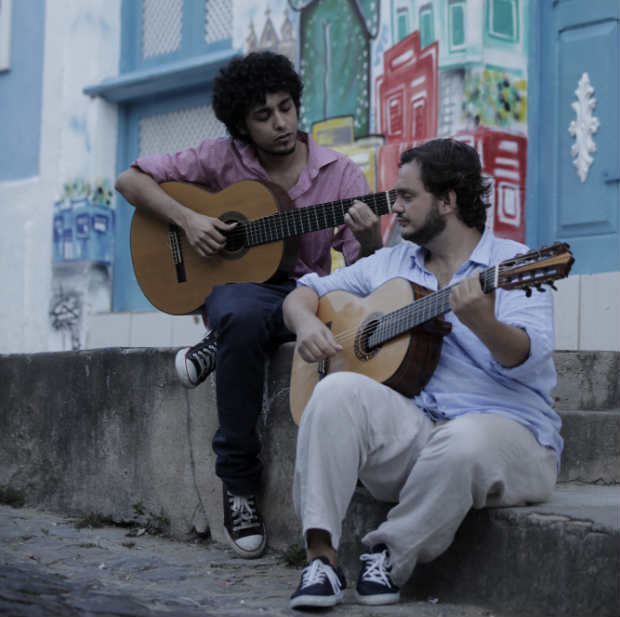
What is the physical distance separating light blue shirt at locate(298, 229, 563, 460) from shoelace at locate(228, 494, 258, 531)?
892 millimetres

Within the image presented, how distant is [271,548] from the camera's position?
3672 mm

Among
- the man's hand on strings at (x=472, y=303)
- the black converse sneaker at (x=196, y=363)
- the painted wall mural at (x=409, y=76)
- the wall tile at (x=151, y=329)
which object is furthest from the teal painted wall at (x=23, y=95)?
the man's hand on strings at (x=472, y=303)

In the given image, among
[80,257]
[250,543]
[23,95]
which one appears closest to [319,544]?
[250,543]

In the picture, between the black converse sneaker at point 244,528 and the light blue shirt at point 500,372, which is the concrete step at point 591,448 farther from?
the black converse sneaker at point 244,528

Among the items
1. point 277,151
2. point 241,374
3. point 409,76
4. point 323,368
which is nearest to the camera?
point 323,368

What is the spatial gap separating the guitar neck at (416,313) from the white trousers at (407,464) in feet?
0.59

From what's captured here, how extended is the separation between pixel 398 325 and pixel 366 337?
17cm

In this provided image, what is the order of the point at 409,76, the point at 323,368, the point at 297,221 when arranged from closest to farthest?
the point at 323,368 → the point at 297,221 → the point at 409,76

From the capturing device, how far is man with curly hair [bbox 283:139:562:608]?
2.71m

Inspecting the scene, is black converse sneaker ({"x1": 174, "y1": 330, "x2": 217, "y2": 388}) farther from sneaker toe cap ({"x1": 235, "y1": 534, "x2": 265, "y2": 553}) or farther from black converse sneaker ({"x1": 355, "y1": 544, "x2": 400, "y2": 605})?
black converse sneaker ({"x1": 355, "y1": 544, "x2": 400, "y2": 605})

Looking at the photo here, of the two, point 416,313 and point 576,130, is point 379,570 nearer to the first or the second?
point 416,313

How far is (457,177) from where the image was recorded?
3.13 meters

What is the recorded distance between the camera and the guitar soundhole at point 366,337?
310 centimetres

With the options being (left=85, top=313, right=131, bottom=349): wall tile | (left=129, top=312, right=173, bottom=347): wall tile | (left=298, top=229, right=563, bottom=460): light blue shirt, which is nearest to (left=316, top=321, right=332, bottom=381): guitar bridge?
(left=298, top=229, right=563, bottom=460): light blue shirt
